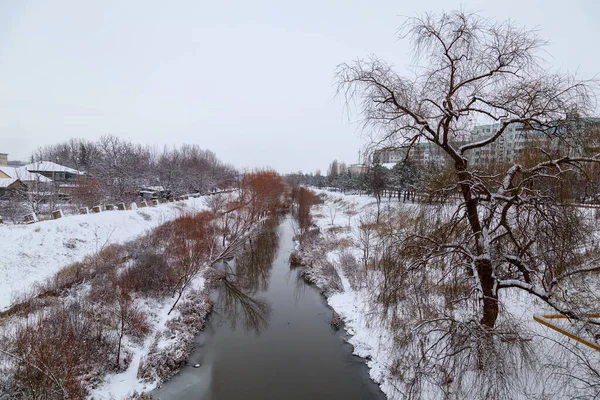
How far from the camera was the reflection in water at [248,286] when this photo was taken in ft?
38.8

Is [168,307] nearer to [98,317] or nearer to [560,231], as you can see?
[98,317]

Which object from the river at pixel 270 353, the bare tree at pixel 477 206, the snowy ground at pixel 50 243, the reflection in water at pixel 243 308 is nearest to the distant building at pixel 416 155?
the bare tree at pixel 477 206

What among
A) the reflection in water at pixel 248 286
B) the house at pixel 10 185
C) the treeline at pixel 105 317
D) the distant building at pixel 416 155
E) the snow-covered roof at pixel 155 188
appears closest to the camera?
the distant building at pixel 416 155

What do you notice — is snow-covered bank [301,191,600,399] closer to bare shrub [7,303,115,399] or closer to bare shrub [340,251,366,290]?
bare shrub [340,251,366,290]

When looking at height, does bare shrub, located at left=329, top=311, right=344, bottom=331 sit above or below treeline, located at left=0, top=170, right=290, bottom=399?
below

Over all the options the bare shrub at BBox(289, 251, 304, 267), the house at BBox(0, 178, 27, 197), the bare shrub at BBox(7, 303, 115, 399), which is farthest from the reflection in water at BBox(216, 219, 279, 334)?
the house at BBox(0, 178, 27, 197)

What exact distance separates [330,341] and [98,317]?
24.4ft

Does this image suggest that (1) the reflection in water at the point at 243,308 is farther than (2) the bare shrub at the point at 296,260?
No

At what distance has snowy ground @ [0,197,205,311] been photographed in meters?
11.1

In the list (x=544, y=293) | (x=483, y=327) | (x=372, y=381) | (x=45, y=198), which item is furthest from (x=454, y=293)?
(x=45, y=198)

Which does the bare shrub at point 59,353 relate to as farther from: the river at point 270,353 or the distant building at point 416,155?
the distant building at point 416,155

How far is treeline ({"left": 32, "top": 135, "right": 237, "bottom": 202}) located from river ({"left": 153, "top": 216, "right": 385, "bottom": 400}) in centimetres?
1797

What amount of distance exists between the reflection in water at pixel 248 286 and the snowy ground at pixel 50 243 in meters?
6.90

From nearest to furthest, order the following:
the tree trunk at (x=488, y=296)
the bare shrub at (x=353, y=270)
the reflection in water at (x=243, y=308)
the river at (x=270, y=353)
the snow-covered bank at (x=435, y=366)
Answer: the snow-covered bank at (x=435, y=366) < the tree trunk at (x=488, y=296) < the river at (x=270, y=353) < the reflection in water at (x=243, y=308) < the bare shrub at (x=353, y=270)
